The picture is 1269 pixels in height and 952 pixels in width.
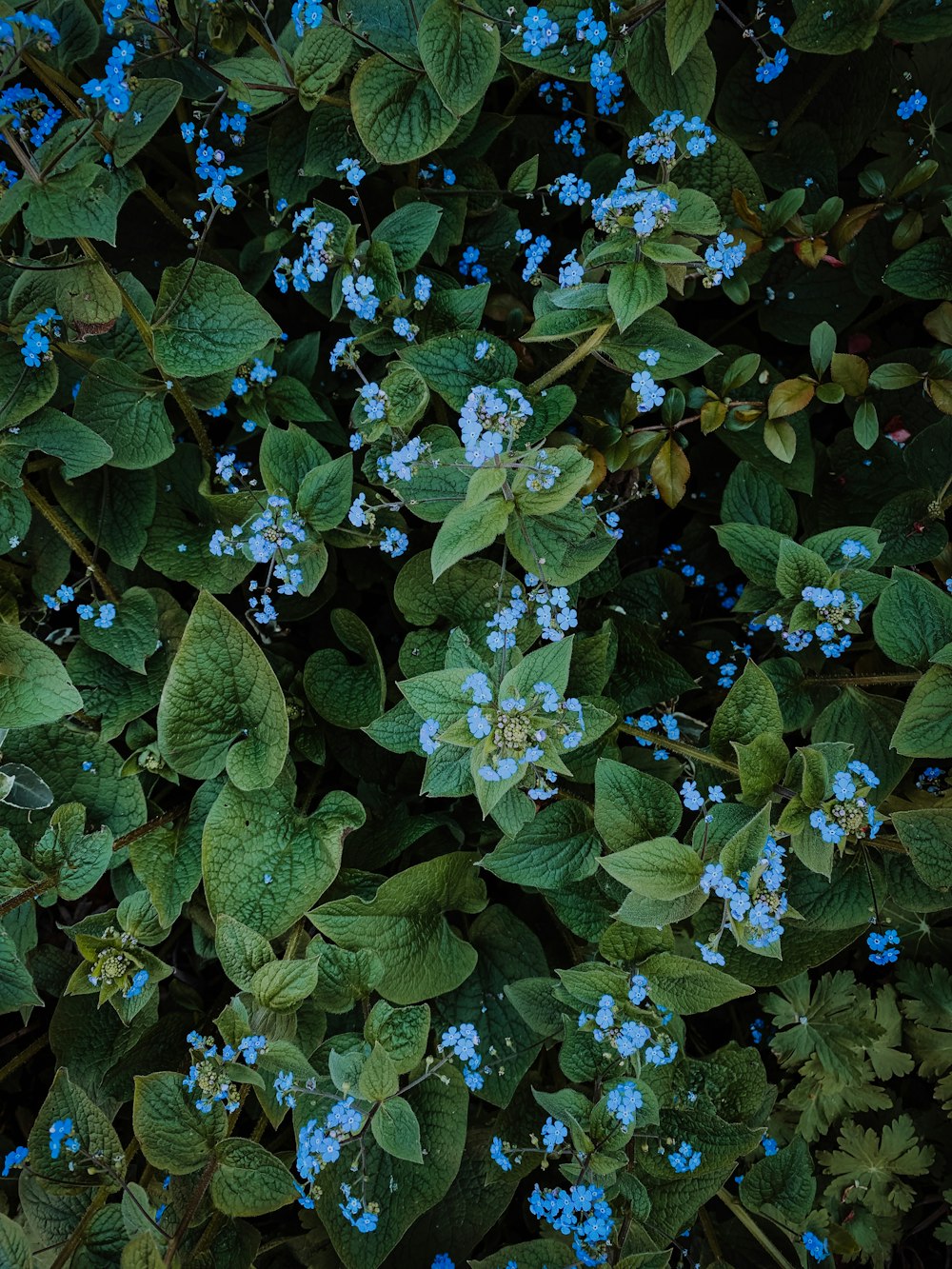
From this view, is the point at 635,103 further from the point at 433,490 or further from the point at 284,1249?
the point at 284,1249

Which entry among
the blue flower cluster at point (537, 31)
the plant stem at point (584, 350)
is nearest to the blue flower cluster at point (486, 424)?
the plant stem at point (584, 350)

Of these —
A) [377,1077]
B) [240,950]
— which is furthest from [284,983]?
[377,1077]

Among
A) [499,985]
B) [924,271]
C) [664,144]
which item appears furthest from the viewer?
[499,985]

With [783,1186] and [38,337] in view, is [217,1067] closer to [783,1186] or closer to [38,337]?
[783,1186]

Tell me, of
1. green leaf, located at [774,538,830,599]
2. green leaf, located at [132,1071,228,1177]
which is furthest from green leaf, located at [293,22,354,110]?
green leaf, located at [132,1071,228,1177]

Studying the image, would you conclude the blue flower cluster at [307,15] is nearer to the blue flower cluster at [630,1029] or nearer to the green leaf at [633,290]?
the green leaf at [633,290]

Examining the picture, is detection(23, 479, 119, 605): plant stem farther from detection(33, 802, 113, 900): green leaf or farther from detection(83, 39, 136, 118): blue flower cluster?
detection(83, 39, 136, 118): blue flower cluster
